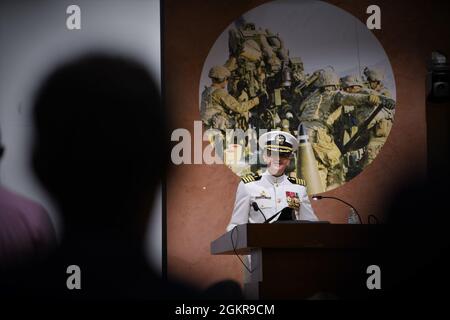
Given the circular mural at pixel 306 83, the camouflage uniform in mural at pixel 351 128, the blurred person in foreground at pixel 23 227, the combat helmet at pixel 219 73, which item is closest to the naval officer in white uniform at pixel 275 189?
the circular mural at pixel 306 83

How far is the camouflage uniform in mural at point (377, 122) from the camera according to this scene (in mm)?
5352

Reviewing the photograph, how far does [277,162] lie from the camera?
490cm

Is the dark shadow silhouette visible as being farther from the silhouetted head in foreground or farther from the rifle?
the rifle

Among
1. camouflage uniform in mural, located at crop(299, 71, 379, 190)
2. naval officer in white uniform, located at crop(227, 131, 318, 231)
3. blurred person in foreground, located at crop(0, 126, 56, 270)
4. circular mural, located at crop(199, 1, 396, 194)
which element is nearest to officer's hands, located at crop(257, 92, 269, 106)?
circular mural, located at crop(199, 1, 396, 194)

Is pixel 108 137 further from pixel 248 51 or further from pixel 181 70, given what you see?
pixel 248 51

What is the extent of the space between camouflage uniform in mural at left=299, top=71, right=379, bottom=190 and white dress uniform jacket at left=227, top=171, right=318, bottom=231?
425mm

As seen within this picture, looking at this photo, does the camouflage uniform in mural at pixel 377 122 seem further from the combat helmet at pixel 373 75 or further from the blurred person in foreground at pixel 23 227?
the blurred person in foreground at pixel 23 227

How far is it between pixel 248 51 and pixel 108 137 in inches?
41.4

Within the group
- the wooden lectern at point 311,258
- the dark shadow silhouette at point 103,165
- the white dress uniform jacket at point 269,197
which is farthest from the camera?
the dark shadow silhouette at point 103,165

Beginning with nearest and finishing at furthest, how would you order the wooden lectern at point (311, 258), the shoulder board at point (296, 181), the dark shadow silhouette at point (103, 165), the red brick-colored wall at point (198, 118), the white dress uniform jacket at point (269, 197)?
the wooden lectern at point (311, 258) < the white dress uniform jacket at point (269, 197) < the shoulder board at point (296, 181) < the dark shadow silhouette at point (103, 165) < the red brick-colored wall at point (198, 118)

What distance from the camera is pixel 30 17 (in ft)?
17.2

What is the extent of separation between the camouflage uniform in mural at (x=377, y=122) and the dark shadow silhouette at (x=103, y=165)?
133cm
